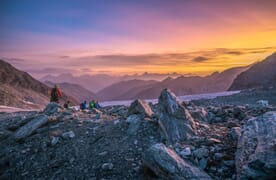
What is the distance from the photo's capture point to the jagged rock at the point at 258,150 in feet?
20.8

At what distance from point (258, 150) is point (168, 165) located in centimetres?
237

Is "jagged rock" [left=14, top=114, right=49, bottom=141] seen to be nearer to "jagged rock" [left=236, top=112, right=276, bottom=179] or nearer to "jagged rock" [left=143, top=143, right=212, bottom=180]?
"jagged rock" [left=143, top=143, right=212, bottom=180]

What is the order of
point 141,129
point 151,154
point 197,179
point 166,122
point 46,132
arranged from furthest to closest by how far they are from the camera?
point 46,132 → point 141,129 → point 166,122 → point 151,154 → point 197,179

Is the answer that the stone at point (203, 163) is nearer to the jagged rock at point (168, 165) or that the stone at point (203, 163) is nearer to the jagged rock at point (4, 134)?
the jagged rock at point (168, 165)

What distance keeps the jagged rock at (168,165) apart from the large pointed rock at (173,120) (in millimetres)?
1769

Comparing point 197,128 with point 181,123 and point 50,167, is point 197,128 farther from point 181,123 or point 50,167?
point 50,167

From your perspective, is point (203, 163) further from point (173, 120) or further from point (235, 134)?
point (173, 120)

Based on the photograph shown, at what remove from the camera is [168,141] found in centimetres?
990

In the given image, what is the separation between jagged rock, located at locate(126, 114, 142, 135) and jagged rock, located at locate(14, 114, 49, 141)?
422 cm

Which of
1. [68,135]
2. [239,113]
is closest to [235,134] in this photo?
[239,113]

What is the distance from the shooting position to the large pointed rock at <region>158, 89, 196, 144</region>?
33.0 feet

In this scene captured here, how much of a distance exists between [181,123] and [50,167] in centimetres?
513

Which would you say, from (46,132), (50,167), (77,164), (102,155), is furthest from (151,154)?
(46,132)

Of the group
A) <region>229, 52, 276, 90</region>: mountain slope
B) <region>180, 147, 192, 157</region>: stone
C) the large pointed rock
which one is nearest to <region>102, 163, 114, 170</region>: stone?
the large pointed rock
